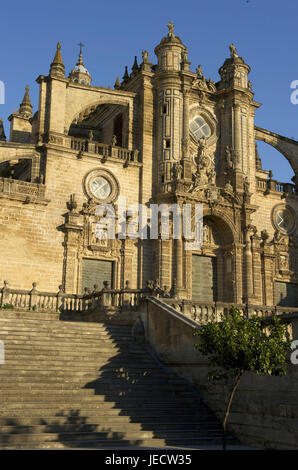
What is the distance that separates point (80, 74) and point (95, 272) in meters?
36.9

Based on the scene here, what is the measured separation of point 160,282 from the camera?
27641mm

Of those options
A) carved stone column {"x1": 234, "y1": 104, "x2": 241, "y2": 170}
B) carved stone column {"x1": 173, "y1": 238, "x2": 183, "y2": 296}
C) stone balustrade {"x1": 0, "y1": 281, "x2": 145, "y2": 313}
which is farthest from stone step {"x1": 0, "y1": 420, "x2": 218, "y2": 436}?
carved stone column {"x1": 234, "y1": 104, "x2": 241, "y2": 170}

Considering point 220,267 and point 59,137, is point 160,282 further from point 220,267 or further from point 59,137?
point 59,137

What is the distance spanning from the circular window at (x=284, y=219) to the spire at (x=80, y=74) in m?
31.0

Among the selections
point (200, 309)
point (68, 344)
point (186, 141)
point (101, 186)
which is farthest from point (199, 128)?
point (68, 344)

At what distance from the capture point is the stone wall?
43.3ft

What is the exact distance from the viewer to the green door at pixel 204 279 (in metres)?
29.9

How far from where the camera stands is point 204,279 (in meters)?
30.5

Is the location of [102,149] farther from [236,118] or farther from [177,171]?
[236,118]

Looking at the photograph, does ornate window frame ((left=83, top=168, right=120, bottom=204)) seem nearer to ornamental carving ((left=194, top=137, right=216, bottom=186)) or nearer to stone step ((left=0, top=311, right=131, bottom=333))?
ornamental carving ((left=194, top=137, right=216, bottom=186))

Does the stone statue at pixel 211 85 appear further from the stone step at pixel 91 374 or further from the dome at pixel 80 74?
the dome at pixel 80 74
